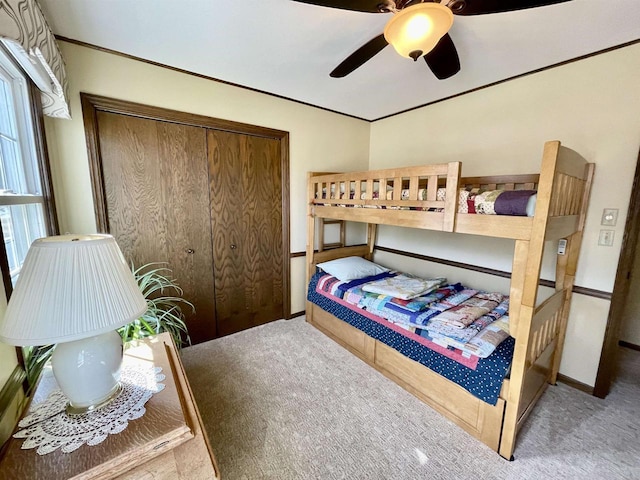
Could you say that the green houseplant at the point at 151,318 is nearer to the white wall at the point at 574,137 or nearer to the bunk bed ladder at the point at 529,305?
the bunk bed ladder at the point at 529,305

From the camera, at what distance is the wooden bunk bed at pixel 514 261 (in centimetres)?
131

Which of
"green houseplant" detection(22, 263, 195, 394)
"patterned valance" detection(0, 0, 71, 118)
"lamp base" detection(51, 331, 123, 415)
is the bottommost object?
"green houseplant" detection(22, 263, 195, 394)

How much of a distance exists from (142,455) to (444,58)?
219cm

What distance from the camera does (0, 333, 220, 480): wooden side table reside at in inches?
27.8

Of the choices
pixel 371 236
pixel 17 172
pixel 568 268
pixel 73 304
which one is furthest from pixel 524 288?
pixel 17 172

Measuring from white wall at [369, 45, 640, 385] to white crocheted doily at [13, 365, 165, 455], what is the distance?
8.80 feet

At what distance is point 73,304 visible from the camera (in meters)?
0.74

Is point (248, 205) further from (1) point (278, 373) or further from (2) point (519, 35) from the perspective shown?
(2) point (519, 35)

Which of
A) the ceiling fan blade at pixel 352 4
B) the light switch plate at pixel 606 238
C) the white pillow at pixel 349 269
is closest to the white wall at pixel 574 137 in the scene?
the light switch plate at pixel 606 238

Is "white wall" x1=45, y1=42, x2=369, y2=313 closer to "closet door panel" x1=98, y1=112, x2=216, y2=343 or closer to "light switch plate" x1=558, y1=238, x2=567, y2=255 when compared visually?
"closet door panel" x1=98, y1=112, x2=216, y2=343

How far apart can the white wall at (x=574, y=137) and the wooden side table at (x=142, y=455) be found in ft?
8.31

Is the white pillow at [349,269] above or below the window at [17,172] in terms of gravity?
below

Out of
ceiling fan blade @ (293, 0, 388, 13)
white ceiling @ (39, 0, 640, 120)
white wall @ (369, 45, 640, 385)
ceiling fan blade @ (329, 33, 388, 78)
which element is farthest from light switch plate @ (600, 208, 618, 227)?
ceiling fan blade @ (293, 0, 388, 13)

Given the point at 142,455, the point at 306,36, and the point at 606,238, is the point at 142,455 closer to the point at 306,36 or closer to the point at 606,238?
the point at 306,36
